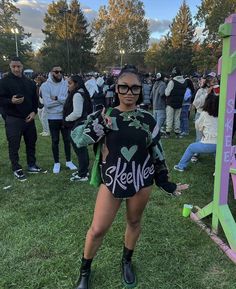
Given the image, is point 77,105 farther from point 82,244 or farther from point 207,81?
point 207,81

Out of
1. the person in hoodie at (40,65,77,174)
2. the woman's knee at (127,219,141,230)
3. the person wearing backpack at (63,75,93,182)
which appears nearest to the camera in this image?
the woman's knee at (127,219,141,230)

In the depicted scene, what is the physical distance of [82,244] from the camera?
3.38m

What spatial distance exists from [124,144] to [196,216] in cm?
196

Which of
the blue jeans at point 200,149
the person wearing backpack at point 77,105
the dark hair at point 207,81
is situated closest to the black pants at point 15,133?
the person wearing backpack at point 77,105

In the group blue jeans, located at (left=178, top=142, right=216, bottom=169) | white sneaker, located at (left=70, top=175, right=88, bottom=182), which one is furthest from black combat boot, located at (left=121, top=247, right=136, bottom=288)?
blue jeans, located at (left=178, top=142, right=216, bottom=169)

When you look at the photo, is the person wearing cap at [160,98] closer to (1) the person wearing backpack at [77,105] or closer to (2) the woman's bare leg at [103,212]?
(1) the person wearing backpack at [77,105]

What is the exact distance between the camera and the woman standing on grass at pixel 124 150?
2.35 metres

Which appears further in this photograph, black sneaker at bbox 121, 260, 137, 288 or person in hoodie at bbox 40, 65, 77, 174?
person in hoodie at bbox 40, 65, 77, 174

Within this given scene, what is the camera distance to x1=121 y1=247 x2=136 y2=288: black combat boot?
2767 mm

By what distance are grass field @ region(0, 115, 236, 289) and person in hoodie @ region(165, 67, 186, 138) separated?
4.08 m

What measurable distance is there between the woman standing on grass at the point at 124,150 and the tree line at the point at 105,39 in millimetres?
42962

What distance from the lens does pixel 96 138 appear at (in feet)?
7.71

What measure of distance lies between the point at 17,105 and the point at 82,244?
286 centimetres

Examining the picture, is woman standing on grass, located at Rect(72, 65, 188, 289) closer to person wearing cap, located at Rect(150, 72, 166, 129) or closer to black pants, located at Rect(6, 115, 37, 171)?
black pants, located at Rect(6, 115, 37, 171)
